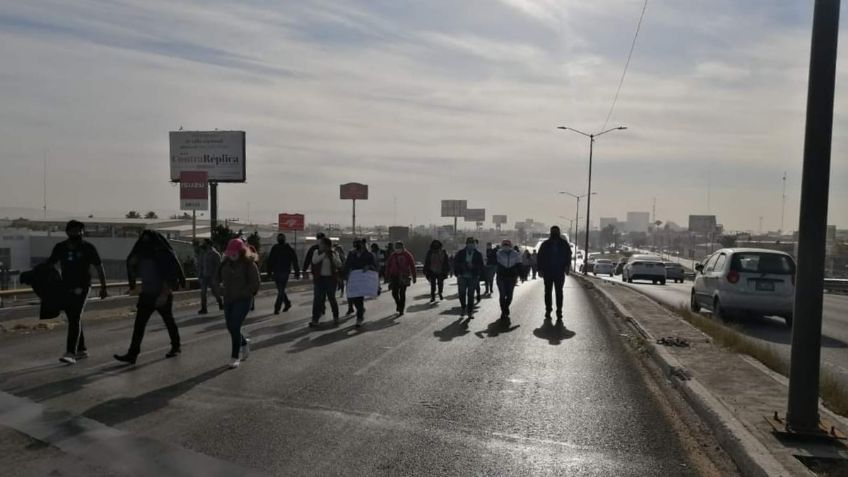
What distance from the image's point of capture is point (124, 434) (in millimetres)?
6168

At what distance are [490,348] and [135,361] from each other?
517 cm

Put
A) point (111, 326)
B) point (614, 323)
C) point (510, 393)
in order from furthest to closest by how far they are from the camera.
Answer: point (614, 323)
point (111, 326)
point (510, 393)

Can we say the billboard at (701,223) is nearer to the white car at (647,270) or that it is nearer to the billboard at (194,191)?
the white car at (647,270)

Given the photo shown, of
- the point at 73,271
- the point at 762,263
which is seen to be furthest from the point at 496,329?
the point at 73,271

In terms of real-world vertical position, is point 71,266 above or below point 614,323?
above

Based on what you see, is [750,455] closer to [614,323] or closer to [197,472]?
[197,472]

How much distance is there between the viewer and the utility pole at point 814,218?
5.94m

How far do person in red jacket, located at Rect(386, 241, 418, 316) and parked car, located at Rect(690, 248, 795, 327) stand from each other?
695 centimetres

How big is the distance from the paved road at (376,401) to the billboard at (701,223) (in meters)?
124

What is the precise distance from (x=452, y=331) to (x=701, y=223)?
417ft

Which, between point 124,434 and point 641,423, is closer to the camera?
point 124,434

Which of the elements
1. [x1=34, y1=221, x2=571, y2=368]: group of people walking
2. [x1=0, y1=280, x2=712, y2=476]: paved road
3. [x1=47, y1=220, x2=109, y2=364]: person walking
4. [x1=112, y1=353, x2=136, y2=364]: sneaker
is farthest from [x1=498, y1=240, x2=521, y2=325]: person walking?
[x1=47, y1=220, x2=109, y2=364]: person walking

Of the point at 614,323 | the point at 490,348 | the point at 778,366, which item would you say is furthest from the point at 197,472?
the point at 614,323

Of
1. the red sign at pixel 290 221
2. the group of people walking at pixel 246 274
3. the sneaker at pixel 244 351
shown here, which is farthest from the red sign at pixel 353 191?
the sneaker at pixel 244 351
